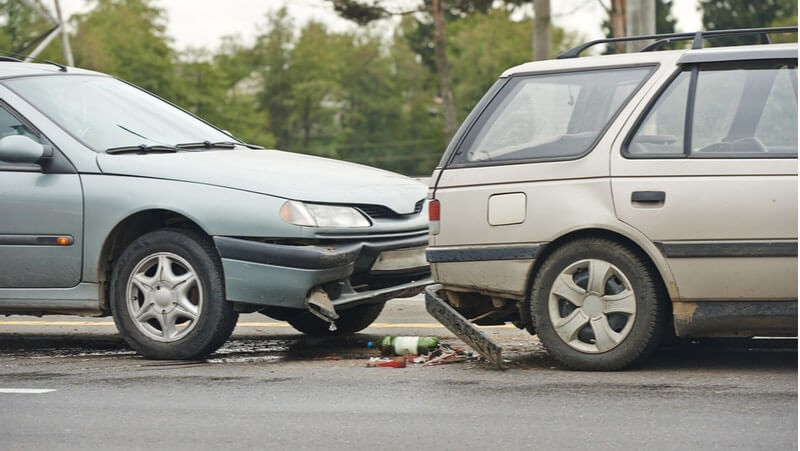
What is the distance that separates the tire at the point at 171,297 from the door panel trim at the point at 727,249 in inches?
90.9

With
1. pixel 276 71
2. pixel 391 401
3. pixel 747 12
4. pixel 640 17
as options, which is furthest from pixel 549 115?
pixel 276 71

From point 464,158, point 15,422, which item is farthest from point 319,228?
point 15,422

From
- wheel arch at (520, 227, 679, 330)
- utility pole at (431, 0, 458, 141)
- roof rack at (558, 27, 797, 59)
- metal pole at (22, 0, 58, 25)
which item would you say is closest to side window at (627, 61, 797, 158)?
roof rack at (558, 27, 797, 59)

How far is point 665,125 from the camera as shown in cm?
683

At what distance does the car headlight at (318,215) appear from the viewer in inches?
289

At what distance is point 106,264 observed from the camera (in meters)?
7.81

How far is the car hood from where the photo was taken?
295 inches

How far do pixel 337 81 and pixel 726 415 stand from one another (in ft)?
346

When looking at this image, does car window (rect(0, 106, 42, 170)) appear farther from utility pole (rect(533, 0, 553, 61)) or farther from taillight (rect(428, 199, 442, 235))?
utility pole (rect(533, 0, 553, 61))

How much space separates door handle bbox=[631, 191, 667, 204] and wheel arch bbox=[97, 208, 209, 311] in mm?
2293

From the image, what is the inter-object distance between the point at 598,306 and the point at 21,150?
317 centimetres

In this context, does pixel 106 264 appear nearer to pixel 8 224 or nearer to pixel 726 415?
pixel 8 224

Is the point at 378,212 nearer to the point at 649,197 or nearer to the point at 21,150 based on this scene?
the point at 649,197

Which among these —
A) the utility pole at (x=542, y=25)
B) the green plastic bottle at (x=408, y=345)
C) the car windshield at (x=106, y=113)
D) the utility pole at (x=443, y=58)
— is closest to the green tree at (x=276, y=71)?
the utility pole at (x=443, y=58)
